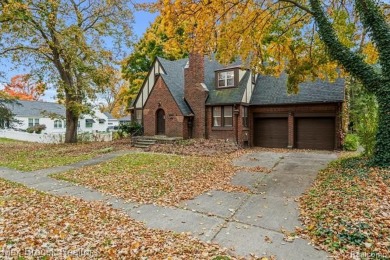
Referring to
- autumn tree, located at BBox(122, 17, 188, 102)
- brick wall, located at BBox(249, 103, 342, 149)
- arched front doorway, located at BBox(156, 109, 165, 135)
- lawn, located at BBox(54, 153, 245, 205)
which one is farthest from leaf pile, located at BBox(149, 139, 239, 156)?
autumn tree, located at BBox(122, 17, 188, 102)

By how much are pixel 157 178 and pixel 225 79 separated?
11.6m

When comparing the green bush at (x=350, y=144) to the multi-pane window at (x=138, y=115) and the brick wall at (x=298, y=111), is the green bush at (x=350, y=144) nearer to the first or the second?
the brick wall at (x=298, y=111)

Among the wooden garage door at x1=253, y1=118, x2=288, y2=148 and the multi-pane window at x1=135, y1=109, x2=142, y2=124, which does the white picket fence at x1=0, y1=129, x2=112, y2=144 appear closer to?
the multi-pane window at x1=135, y1=109, x2=142, y2=124

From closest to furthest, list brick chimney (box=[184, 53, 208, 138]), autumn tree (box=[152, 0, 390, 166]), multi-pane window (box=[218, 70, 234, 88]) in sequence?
1. autumn tree (box=[152, 0, 390, 166])
2. multi-pane window (box=[218, 70, 234, 88])
3. brick chimney (box=[184, 53, 208, 138])

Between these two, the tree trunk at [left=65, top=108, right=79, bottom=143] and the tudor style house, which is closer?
the tudor style house

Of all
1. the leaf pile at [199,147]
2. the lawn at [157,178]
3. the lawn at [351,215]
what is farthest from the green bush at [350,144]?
the lawn at [351,215]

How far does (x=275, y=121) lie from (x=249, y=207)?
43.2 ft

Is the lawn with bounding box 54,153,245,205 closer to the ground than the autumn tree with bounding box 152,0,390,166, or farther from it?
closer to the ground

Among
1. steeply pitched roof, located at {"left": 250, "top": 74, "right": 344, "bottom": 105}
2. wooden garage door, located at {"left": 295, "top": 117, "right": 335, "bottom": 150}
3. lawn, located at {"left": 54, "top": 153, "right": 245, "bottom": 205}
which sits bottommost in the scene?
lawn, located at {"left": 54, "top": 153, "right": 245, "bottom": 205}

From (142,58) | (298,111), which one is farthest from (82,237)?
(142,58)

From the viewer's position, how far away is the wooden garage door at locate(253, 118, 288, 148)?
1789 cm

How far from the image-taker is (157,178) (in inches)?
349

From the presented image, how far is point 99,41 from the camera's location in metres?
19.6

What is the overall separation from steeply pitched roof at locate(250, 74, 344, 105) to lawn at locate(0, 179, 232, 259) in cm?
1453
